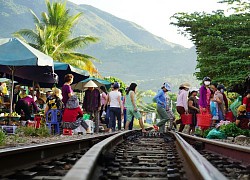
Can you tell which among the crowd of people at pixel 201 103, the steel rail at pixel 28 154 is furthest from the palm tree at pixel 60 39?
the steel rail at pixel 28 154

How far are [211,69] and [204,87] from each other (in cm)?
1417

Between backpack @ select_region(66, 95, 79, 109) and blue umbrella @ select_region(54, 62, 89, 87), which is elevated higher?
blue umbrella @ select_region(54, 62, 89, 87)

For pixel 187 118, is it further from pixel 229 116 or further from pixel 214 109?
pixel 229 116

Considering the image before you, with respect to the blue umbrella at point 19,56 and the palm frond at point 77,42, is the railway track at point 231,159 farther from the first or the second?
the palm frond at point 77,42

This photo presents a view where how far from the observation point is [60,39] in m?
35.8

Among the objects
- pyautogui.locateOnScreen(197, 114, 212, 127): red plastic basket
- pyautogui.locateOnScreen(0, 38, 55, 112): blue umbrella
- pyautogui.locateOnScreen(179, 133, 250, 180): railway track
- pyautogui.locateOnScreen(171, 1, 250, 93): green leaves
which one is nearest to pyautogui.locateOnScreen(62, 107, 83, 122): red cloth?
pyautogui.locateOnScreen(0, 38, 55, 112): blue umbrella

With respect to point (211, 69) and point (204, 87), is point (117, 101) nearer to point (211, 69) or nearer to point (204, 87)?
point (204, 87)

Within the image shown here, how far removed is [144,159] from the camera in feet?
19.4

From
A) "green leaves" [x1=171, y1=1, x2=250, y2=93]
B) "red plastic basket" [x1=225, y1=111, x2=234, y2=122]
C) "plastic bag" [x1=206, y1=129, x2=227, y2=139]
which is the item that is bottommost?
"plastic bag" [x1=206, y1=129, x2=227, y2=139]

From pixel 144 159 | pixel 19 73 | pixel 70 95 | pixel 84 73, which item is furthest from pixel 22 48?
pixel 144 159

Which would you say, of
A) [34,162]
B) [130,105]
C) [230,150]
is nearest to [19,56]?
[130,105]

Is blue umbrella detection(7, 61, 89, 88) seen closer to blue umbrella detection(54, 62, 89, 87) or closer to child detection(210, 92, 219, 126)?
blue umbrella detection(54, 62, 89, 87)

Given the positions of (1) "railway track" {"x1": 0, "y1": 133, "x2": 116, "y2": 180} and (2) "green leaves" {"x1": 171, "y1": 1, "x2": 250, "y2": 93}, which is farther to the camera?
(2) "green leaves" {"x1": 171, "y1": 1, "x2": 250, "y2": 93}

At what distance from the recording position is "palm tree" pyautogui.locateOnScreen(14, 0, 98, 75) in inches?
1361
